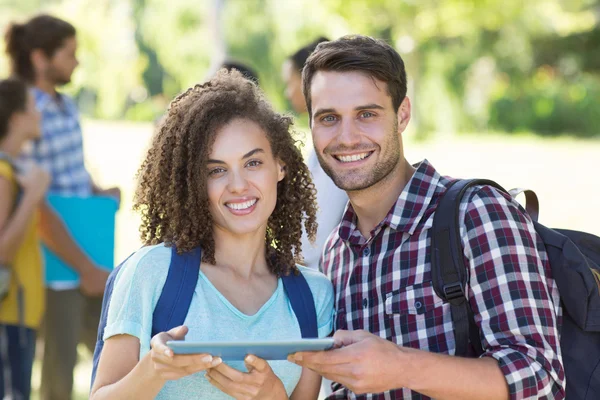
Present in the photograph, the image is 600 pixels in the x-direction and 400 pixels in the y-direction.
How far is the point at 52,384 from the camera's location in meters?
5.29

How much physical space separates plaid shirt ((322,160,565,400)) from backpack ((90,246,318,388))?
15 cm

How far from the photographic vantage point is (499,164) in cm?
1739

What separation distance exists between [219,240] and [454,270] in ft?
2.38

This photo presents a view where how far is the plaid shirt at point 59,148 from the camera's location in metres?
5.29

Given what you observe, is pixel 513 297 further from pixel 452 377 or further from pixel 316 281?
pixel 316 281

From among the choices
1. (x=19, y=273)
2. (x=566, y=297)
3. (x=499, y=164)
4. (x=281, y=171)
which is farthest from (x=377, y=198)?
(x=499, y=164)

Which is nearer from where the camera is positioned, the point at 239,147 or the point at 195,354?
the point at 195,354

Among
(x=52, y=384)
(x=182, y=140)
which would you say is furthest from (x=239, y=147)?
(x=52, y=384)

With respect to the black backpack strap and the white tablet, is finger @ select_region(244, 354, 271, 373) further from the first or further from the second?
the black backpack strap

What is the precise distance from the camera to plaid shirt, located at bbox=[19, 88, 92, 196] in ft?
17.3

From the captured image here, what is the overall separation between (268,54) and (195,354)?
2143 cm

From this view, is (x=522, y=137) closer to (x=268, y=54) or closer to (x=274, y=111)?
(x=268, y=54)

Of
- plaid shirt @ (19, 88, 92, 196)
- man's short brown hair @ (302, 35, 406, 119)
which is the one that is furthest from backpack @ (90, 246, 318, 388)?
plaid shirt @ (19, 88, 92, 196)

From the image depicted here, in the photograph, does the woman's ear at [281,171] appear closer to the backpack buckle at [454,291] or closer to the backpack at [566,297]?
the backpack at [566,297]
